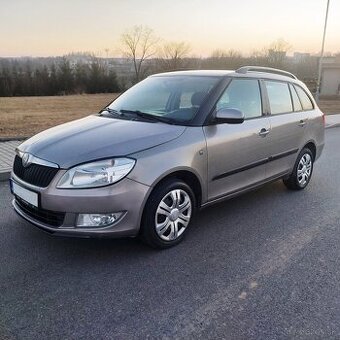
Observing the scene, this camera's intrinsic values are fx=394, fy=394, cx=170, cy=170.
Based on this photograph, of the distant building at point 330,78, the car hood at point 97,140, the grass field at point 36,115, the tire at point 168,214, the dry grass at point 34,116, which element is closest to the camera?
the car hood at point 97,140

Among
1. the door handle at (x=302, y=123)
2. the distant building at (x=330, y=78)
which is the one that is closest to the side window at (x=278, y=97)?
the door handle at (x=302, y=123)

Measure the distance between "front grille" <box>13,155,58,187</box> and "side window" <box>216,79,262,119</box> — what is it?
5.98 feet

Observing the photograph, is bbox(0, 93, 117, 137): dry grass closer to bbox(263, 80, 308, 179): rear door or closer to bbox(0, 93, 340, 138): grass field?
bbox(0, 93, 340, 138): grass field

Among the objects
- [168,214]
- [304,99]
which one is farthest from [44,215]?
[304,99]

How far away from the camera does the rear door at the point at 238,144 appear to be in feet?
13.2

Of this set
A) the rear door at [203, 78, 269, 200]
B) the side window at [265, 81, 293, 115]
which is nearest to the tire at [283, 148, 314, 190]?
the side window at [265, 81, 293, 115]

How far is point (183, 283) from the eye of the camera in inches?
125

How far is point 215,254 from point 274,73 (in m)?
2.82

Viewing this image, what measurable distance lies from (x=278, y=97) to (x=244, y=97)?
823 mm

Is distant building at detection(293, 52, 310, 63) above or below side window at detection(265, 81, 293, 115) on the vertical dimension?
above

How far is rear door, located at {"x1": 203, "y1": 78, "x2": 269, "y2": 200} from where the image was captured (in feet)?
13.2

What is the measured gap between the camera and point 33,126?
38.8 ft

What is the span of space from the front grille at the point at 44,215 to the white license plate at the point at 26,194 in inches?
2.1

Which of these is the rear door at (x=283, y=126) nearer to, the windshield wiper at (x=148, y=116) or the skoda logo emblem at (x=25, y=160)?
the windshield wiper at (x=148, y=116)
